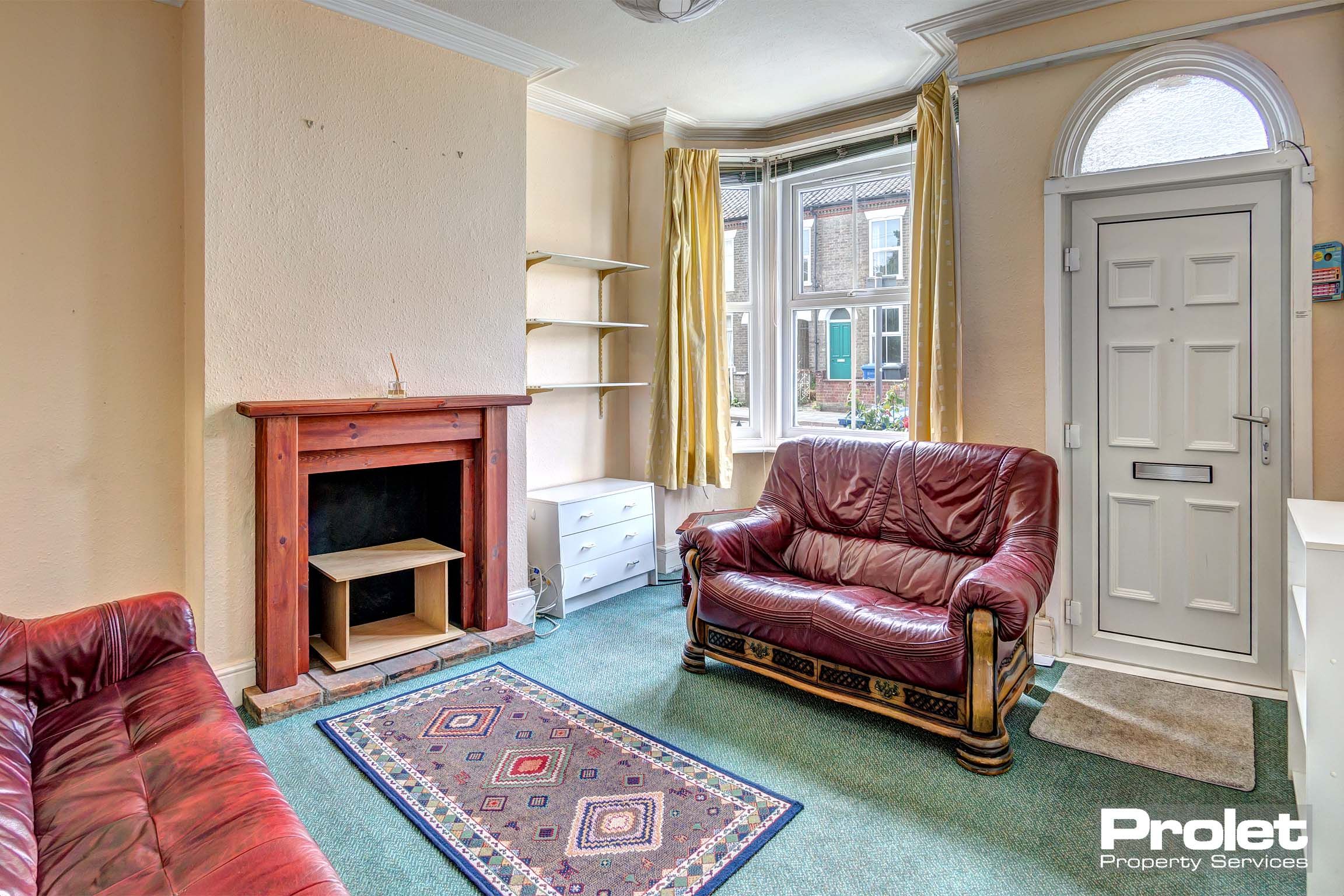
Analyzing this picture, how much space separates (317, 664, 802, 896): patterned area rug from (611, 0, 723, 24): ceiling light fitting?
2.39 m

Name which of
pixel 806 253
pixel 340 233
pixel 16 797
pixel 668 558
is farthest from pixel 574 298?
pixel 16 797

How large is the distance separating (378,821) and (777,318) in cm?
344

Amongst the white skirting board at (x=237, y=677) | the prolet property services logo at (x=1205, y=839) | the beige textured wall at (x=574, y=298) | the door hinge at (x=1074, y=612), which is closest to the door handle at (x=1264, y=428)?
the door hinge at (x=1074, y=612)

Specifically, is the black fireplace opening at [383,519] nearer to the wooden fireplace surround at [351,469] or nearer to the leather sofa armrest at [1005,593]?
the wooden fireplace surround at [351,469]

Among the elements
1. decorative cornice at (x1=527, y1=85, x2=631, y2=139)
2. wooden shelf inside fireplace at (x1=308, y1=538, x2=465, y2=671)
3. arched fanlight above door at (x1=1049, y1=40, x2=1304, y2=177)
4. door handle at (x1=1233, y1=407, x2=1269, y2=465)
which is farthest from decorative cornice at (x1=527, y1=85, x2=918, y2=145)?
wooden shelf inside fireplace at (x1=308, y1=538, x2=465, y2=671)

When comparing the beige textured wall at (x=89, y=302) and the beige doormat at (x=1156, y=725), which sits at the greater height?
the beige textured wall at (x=89, y=302)

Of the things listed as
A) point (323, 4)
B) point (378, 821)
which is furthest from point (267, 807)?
point (323, 4)

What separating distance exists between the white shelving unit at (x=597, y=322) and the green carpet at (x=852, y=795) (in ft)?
5.51

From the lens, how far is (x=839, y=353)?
4.43m

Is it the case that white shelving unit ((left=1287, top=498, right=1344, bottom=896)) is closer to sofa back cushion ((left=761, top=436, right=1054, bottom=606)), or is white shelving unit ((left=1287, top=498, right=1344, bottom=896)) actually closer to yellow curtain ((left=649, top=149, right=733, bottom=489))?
sofa back cushion ((left=761, top=436, right=1054, bottom=606))

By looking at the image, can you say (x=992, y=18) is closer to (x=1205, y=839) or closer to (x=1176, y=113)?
(x=1176, y=113)

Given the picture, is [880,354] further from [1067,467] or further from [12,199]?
[12,199]

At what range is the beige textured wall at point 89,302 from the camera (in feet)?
8.48

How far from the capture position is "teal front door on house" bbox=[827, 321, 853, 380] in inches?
173
